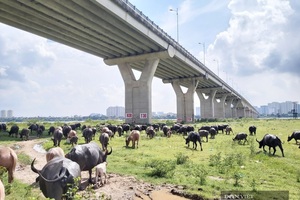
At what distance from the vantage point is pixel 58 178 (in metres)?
7.69

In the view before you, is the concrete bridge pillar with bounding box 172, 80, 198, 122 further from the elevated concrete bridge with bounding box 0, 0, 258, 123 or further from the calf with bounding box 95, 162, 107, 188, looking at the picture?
the calf with bounding box 95, 162, 107, 188

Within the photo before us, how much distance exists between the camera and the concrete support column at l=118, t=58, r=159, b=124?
51875 mm

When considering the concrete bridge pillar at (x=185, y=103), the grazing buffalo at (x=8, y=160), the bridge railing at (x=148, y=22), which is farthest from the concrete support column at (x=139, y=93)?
the grazing buffalo at (x=8, y=160)

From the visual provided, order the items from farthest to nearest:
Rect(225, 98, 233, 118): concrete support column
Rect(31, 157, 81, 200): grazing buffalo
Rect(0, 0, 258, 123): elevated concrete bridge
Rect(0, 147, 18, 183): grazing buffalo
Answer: Rect(225, 98, 233, 118): concrete support column
Rect(0, 0, 258, 123): elevated concrete bridge
Rect(0, 147, 18, 183): grazing buffalo
Rect(31, 157, 81, 200): grazing buffalo

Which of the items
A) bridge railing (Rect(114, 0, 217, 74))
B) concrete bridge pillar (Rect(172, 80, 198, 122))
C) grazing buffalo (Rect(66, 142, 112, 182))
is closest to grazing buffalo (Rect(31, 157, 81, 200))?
grazing buffalo (Rect(66, 142, 112, 182))

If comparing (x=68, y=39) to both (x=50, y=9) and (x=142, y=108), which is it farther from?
(x=142, y=108)

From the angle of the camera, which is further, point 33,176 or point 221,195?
point 33,176

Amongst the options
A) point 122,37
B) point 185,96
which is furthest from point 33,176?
point 185,96

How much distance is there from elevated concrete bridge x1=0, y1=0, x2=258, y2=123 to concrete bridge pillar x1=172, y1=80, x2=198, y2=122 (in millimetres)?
9998

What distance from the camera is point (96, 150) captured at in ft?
40.9

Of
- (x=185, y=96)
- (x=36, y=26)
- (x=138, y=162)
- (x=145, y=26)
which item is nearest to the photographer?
(x=138, y=162)

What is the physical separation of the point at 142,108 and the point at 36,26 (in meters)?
24.2

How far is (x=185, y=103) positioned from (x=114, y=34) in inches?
1751

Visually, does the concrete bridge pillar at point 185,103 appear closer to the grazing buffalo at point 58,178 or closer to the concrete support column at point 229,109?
the grazing buffalo at point 58,178
